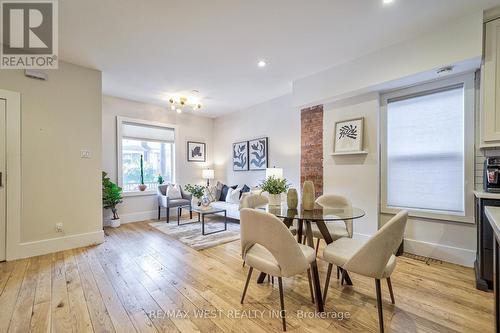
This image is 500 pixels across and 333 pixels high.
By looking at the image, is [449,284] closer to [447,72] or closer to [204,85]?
[447,72]

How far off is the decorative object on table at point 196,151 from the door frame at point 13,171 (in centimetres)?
336

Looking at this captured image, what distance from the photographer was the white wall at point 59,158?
2.89m

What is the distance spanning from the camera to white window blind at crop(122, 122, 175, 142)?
194 inches

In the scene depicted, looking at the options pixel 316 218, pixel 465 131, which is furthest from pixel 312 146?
pixel 316 218

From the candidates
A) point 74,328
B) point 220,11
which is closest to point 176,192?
point 74,328

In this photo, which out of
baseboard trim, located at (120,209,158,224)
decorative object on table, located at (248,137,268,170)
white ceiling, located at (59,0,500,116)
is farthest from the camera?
decorative object on table, located at (248,137,268,170)

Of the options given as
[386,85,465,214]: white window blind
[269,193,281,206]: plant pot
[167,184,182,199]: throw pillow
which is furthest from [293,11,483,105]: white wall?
[167,184,182,199]: throw pillow

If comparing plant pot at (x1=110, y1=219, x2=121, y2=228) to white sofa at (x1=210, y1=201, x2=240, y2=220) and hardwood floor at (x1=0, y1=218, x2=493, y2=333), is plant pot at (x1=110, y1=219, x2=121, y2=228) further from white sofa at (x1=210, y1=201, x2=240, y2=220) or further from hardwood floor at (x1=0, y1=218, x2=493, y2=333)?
white sofa at (x1=210, y1=201, x2=240, y2=220)

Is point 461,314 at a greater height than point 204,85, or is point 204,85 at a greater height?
point 204,85

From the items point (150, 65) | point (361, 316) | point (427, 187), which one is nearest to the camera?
point (361, 316)

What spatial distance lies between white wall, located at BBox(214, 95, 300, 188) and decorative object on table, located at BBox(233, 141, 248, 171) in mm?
132

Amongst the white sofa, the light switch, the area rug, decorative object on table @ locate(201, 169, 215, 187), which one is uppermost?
the light switch

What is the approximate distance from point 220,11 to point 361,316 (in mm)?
2981

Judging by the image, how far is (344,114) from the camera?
3484mm
